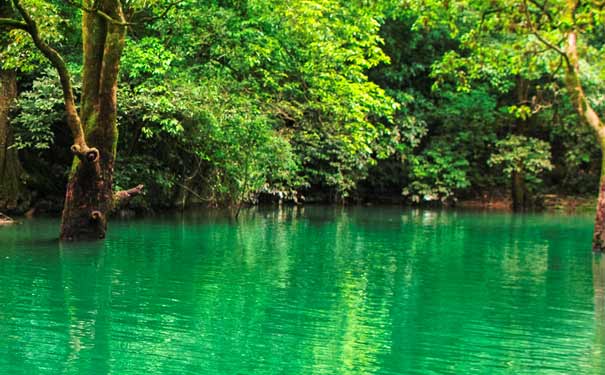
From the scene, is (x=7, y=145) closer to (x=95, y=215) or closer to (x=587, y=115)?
(x=95, y=215)

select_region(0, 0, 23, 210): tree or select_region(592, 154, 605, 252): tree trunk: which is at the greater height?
select_region(0, 0, 23, 210): tree

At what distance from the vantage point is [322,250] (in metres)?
15.4

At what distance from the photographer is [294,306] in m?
9.05

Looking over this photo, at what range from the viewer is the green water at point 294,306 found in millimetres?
6547

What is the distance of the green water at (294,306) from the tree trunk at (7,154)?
384cm

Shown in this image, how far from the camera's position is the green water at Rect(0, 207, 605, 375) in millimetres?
6547

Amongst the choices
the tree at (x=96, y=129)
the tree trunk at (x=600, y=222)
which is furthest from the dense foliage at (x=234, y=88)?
the tree trunk at (x=600, y=222)

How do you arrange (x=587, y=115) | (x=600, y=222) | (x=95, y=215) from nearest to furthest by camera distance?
(x=95, y=215), (x=600, y=222), (x=587, y=115)

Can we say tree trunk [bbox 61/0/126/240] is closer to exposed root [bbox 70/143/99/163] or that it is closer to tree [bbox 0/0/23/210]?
exposed root [bbox 70/143/99/163]

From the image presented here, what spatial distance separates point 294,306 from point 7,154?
1447cm

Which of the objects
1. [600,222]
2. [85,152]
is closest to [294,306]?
[85,152]

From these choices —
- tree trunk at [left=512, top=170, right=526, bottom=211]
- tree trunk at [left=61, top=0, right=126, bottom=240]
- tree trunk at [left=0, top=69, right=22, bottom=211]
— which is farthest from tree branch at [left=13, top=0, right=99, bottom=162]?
tree trunk at [left=512, top=170, right=526, bottom=211]

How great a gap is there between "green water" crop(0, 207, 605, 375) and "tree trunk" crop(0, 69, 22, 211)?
384 centimetres

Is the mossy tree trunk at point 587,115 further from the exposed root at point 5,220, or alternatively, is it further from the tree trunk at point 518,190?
the tree trunk at point 518,190
